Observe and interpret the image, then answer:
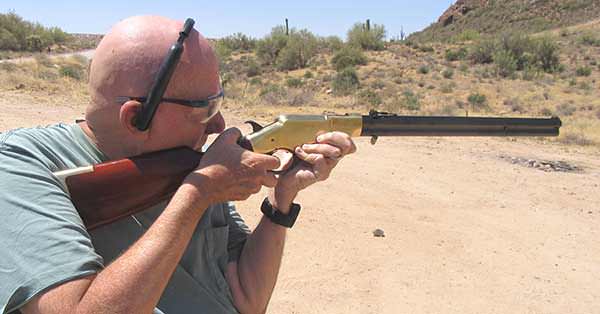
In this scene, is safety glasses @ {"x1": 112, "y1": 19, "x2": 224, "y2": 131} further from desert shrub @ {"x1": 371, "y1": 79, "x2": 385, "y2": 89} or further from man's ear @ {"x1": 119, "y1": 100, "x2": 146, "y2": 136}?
desert shrub @ {"x1": 371, "y1": 79, "x2": 385, "y2": 89}

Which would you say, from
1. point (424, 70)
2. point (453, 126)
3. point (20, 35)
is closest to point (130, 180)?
point (453, 126)

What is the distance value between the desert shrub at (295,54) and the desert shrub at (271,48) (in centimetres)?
55

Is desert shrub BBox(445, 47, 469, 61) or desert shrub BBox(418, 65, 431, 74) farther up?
desert shrub BBox(445, 47, 469, 61)

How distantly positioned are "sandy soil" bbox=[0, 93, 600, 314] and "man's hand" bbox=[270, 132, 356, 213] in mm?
1870

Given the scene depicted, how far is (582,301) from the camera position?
160 inches

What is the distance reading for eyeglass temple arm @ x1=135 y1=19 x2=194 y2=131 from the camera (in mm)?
1425

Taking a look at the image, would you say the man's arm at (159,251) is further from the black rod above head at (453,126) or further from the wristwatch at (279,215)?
the black rod above head at (453,126)

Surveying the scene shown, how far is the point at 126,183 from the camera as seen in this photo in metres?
1.50

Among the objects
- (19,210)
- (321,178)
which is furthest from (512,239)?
(19,210)

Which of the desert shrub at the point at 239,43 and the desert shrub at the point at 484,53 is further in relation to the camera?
the desert shrub at the point at 239,43

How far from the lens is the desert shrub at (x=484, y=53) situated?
29.1 meters

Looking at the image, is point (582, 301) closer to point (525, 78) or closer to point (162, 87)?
point (162, 87)

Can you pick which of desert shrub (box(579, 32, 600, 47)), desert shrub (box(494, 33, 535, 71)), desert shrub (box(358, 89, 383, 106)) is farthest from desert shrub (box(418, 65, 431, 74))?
desert shrub (box(579, 32, 600, 47))

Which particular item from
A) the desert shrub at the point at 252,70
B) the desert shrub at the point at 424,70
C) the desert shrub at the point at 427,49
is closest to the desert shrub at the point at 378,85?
the desert shrub at the point at 424,70
